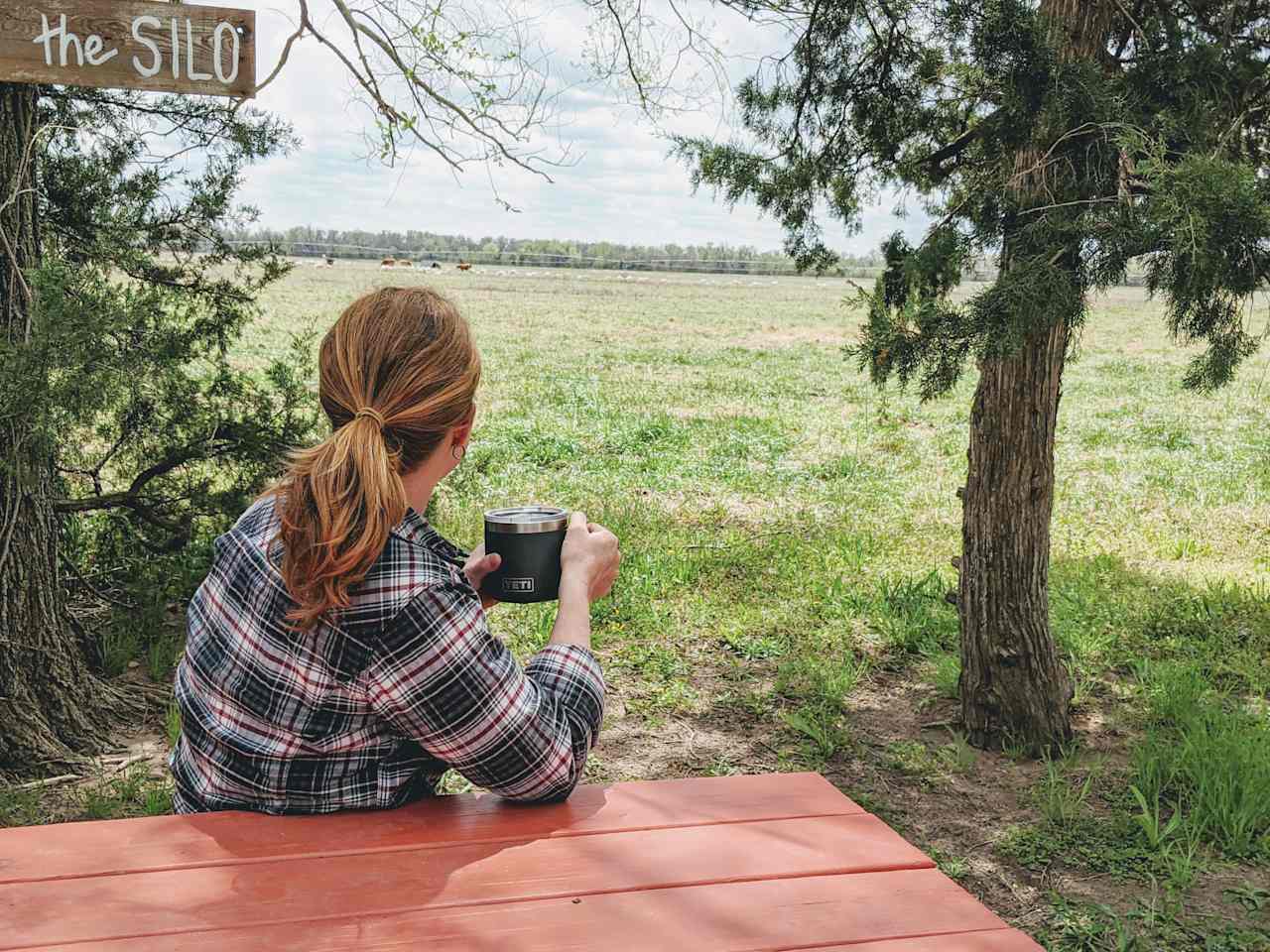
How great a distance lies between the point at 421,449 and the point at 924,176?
3.67 meters

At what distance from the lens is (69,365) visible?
128 inches

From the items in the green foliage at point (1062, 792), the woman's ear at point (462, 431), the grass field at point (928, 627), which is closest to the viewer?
the woman's ear at point (462, 431)

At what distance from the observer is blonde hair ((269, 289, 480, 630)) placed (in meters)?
1.50

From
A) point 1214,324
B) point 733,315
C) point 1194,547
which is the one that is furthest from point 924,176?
point 733,315

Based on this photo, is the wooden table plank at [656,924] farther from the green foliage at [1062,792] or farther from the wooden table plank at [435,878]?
the green foliage at [1062,792]

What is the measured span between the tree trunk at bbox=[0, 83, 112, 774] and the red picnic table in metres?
2.15

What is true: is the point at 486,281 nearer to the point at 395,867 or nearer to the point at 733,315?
the point at 733,315

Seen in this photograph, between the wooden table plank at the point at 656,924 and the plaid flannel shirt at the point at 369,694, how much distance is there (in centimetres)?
Result: 26

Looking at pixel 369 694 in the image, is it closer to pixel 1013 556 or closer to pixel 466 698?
pixel 466 698

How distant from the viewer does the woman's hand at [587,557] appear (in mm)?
1775

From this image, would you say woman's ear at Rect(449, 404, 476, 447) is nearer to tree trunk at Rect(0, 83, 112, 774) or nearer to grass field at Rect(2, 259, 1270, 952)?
grass field at Rect(2, 259, 1270, 952)

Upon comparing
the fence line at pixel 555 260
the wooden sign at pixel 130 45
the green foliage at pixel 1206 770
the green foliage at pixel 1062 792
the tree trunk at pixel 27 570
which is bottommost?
the green foliage at pixel 1062 792

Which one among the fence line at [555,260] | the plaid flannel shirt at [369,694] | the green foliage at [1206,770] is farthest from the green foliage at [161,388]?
the fence line at [555,260]

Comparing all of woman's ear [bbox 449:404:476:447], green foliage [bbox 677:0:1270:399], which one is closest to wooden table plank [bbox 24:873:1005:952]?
woman's ear [bbox 449:404:476:447]
